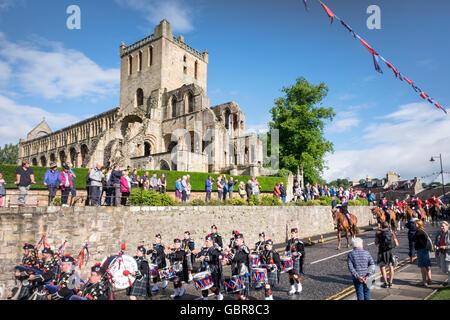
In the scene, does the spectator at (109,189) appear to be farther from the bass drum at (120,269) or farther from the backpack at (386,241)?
the backpack at (386,241)

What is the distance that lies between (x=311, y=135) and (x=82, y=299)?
34.7m

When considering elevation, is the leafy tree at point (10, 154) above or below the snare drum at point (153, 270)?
above

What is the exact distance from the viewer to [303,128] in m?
37.9

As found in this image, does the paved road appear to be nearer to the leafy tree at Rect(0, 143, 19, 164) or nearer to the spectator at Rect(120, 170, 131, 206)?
the spectator at Rect(120, 170, 131, 206)

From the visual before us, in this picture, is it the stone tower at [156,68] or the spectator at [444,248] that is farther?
the stone tower at [156,68]

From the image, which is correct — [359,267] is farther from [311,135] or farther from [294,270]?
[311,135]

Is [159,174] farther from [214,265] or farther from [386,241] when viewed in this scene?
[386,241]

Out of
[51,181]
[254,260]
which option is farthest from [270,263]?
[51,181]

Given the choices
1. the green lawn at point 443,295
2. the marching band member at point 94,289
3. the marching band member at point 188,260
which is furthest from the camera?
the marching band member at point 188,260

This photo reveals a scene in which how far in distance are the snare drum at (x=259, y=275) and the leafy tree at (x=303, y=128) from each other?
2925 centimetres

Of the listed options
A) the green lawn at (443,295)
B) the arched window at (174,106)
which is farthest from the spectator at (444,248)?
the arched window at (174,106)

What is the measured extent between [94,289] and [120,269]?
725 millimetres

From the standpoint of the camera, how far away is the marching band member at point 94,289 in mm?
5891
